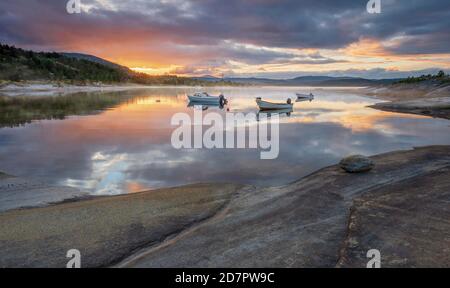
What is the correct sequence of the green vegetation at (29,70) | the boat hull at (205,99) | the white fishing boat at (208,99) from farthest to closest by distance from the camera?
the green vegetation at (29,70)
the boat hull at (205,99)
the white fishing boat at (208,99)

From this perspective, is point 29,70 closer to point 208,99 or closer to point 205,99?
point 205,99

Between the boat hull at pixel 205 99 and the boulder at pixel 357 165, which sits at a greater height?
A: the boat hull at pixel 205 99

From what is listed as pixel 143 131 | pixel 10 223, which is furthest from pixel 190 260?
pixel 143 131

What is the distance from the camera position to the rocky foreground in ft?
23.0

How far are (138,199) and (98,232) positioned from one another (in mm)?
2759

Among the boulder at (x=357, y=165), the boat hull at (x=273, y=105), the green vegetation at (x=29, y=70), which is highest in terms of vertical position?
the green vegetation at (x=29, y=70)

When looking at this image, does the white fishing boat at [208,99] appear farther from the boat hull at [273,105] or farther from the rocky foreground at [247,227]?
the rocky foreground at [247,227]

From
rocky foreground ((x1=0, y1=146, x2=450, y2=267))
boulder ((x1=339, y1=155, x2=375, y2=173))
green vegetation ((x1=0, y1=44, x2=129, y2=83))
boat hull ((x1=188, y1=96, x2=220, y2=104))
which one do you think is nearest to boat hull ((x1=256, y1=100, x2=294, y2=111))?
boat hull ((x1=188, y1=96, x2=220, y2=104))

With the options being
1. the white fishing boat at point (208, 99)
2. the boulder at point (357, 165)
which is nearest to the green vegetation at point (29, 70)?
the white fishing boat at point (208, 99)

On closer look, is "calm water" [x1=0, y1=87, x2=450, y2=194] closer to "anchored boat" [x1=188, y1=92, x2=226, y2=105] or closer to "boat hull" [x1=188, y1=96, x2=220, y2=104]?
"anchored boat" [x1=188, y1=92, x2=226, y2=105]

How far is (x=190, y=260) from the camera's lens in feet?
23.0

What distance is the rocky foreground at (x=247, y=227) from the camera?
700 cm

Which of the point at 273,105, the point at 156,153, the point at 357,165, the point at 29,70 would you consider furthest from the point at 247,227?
the point at 29,70
